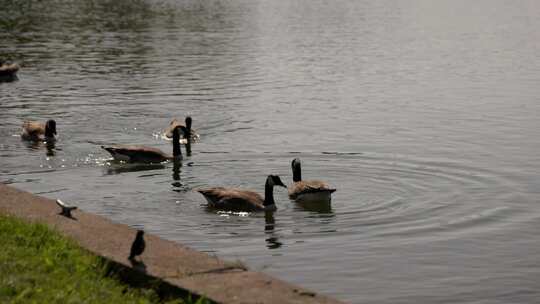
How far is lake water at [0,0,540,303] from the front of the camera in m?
14.4

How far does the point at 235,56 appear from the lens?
43844 millimetres

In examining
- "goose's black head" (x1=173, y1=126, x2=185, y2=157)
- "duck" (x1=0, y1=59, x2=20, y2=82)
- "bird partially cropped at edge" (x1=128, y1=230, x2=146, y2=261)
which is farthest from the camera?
"duck" (x1=0, y1=59, x2=20, y2=82)

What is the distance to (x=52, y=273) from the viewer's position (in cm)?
964

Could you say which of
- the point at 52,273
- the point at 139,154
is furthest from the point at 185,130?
the point at 52,273

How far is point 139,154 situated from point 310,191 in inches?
209

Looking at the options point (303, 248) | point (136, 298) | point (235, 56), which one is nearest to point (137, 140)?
point (303, 248)

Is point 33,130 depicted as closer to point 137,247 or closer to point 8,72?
point 8,72

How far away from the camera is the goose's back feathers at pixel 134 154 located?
21.5 metres

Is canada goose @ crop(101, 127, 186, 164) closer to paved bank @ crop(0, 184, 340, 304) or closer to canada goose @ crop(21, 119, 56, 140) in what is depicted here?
canada goose @ crop(21, 119, 56, 140)

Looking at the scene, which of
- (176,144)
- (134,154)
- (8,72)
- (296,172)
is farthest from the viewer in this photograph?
(8,72)

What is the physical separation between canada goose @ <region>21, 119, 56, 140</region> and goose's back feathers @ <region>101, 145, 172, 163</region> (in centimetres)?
239

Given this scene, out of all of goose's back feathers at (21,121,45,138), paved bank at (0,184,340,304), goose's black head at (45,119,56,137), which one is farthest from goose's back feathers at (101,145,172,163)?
paved bank at (0,184,340,304)

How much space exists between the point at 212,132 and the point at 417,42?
2827 centimetres

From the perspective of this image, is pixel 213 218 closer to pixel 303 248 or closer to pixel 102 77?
pixel 303 248
